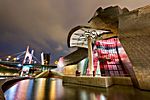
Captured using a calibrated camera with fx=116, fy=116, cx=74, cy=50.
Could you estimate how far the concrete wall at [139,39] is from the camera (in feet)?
30.0

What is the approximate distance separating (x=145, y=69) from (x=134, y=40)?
258 cm

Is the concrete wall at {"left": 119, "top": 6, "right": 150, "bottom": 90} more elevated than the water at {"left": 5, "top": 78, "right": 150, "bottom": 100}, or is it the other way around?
the concrete wall at {"left": 119, "top": 6, "right": 150, "bottom": 90}

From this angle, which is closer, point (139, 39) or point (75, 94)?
point (75, 94)

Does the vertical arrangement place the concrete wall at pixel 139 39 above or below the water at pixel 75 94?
above

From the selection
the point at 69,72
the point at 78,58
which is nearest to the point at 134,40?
the point at 78,58

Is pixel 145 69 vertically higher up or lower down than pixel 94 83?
higher up

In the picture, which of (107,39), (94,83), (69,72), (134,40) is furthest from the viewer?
(69,72)

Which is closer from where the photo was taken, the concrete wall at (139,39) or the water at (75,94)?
the water at (75,94)

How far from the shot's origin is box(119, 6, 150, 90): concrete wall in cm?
916

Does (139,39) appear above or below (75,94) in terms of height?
above

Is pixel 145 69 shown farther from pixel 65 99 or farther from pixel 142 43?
pixel 65 99

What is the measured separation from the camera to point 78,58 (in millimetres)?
30828

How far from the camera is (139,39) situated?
9633mm

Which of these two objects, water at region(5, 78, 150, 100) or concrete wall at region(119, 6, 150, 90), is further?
concrete wall at region(119, 6, 150, 90)
